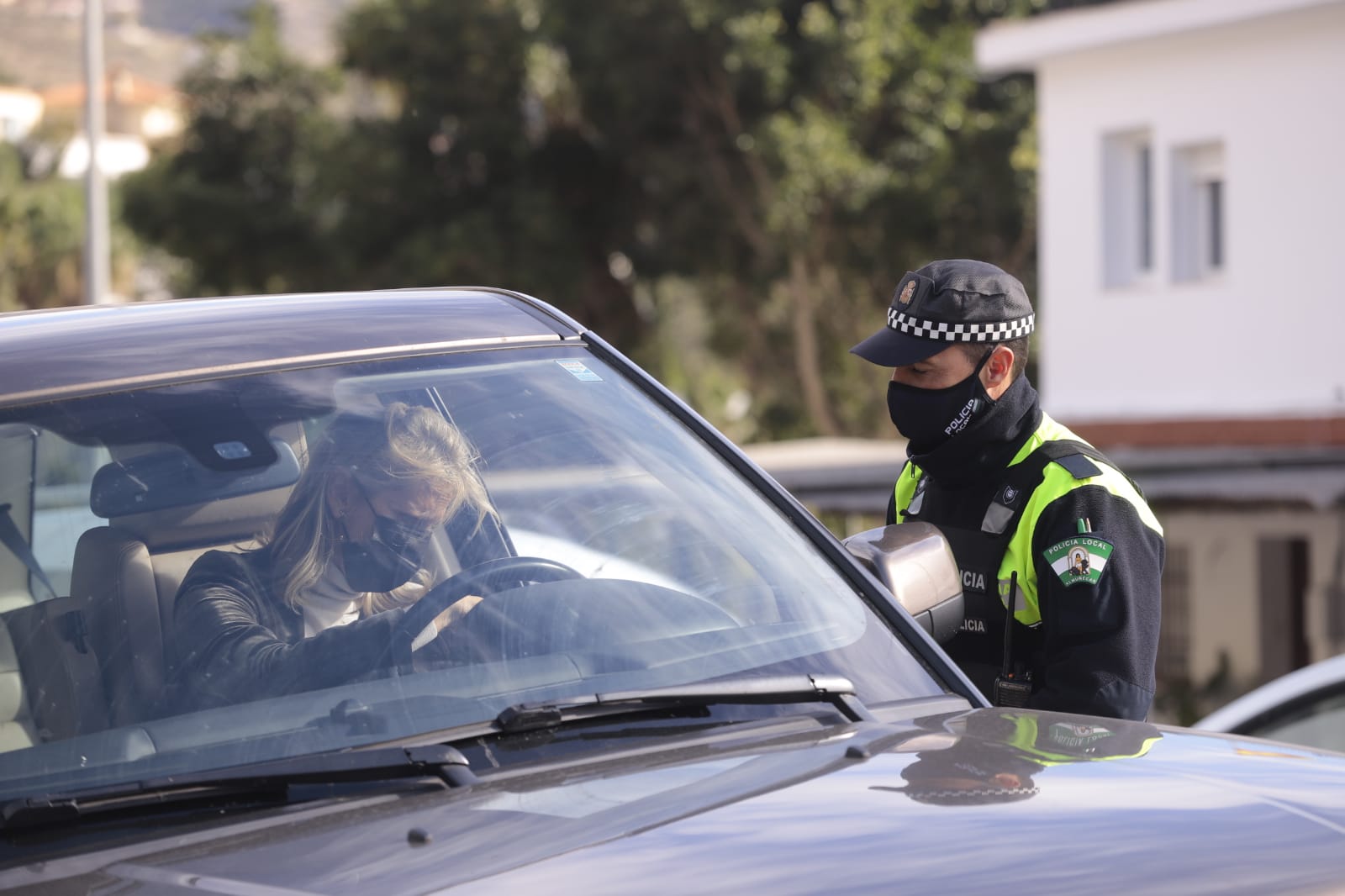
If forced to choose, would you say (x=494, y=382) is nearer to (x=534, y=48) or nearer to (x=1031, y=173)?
(x=1031, y=173)

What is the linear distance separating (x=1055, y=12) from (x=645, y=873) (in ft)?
56.9

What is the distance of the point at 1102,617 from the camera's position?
10.3ft

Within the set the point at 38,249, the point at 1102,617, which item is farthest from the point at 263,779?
the point at 38,249

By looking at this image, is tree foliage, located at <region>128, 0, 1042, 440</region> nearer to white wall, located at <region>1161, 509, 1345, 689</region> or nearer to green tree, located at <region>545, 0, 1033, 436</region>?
green tree, located at <region>545, 0, 1033, 436</region>

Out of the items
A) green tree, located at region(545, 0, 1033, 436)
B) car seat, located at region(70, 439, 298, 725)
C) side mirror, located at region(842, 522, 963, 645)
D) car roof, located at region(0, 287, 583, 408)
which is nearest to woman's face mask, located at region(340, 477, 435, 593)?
car seat, located at region(70, 439, 298, 725)

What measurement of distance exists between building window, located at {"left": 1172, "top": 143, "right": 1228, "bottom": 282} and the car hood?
1555 cm

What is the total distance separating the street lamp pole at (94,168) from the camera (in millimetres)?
18688

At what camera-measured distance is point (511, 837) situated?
184 centimetres

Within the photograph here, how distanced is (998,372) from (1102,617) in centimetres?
53

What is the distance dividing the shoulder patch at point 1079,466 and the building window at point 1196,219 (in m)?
14.3

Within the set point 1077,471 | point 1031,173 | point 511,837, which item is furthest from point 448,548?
point 1031,173

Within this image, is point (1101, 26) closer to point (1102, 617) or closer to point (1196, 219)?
point (1196, 219)

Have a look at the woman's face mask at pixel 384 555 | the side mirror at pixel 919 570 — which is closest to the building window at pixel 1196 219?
the side mirror at pixel 919 570

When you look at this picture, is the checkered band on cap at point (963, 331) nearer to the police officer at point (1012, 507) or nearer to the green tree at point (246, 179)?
the police officer at point (1012, 507)
